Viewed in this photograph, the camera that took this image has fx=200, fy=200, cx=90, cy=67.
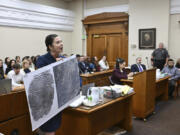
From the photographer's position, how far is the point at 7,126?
2.33m

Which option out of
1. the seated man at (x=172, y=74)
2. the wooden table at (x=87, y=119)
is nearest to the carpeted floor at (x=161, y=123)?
the wooden table at (x=87, y=119)

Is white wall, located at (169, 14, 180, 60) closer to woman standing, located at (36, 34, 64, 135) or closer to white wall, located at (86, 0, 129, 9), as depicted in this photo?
white wall, located at (86, 0, 129, 9)

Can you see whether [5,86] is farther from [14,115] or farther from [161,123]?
[161,123]

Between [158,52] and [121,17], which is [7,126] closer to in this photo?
[158,52]

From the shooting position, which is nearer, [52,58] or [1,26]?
[52,58]

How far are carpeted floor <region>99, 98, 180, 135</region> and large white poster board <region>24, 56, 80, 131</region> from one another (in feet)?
6.58

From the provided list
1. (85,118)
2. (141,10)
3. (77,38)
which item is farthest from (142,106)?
(77,38)

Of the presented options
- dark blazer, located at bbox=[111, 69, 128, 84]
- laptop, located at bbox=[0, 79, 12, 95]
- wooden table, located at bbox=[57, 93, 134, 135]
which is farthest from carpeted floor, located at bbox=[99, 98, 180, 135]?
laptop, located at bbox=[0, 79, 12, 95]

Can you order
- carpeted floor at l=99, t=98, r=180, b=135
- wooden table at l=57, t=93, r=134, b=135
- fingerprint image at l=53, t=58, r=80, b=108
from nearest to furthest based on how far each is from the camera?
1. fingerprint image at l=53, t=58, r=80, b=108
2. wooden table at l=57, t=93, r=134, b=135
3. carpeted floor at l=99, t=98, r=180, b=135

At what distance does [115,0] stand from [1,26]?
5.20 m

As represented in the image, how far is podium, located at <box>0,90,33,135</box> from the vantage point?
2.29m

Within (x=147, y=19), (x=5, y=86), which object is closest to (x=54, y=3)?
(x=147, y=19)

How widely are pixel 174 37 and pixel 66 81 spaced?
7177 millimetres

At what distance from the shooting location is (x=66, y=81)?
77.2 inches
